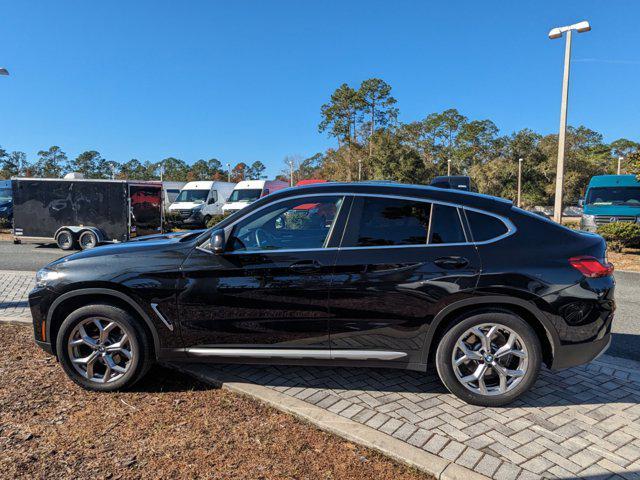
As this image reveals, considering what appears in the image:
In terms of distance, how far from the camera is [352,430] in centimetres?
298

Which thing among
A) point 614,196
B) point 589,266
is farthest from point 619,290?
point 614,196

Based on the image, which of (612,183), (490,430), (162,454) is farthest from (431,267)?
(612,183)

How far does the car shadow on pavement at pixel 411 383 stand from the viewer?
11.8ft

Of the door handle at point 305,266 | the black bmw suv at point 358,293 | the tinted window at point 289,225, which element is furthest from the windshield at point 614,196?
the door handle at point 305,266

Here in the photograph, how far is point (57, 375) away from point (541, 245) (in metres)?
4.23

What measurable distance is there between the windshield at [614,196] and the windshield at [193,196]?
1854cm

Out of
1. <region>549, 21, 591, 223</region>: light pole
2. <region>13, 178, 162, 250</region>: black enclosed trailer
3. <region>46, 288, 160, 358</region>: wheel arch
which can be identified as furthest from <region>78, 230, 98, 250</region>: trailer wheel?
<region>549, 21, 591, 223</region>: light pole

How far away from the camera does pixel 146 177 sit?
83438 millimetres

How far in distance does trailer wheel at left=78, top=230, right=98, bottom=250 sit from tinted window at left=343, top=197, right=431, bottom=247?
12511 millimetres

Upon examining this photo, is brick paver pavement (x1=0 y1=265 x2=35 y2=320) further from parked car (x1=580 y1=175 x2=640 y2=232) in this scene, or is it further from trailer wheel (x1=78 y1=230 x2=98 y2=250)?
parked car (x1=580 y1=175 x2=640 y2=232)

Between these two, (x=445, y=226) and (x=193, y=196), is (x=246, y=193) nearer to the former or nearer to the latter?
(x=193, y=196)

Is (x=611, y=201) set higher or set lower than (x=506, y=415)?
higher

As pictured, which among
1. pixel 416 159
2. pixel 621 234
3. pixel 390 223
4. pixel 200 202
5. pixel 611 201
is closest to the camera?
pixel 390 223

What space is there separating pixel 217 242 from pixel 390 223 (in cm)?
135
